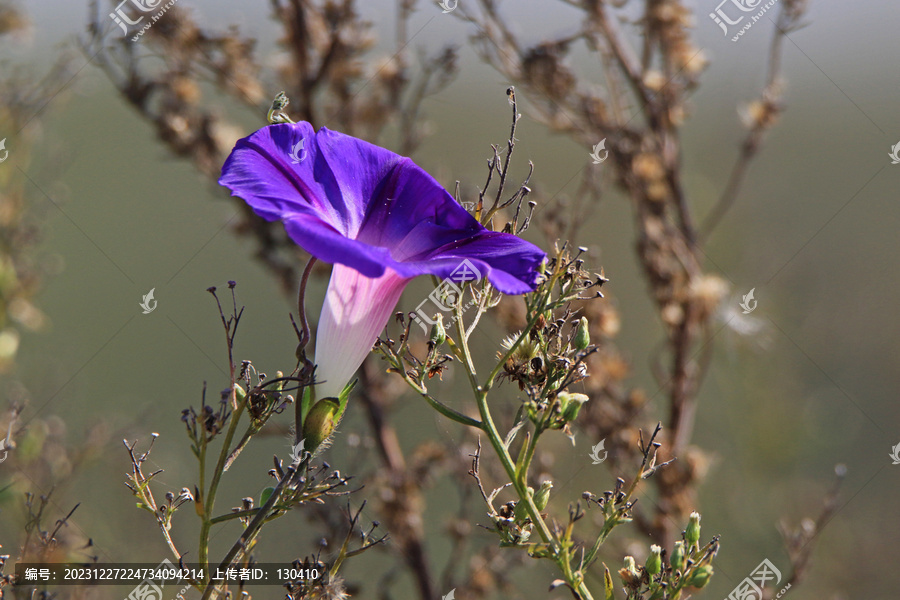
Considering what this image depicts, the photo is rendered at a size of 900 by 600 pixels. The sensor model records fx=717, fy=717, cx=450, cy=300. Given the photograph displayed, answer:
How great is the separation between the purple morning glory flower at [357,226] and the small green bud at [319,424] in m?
0.05

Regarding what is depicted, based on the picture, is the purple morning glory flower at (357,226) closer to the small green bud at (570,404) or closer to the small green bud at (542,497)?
the small green bud at (570,404)

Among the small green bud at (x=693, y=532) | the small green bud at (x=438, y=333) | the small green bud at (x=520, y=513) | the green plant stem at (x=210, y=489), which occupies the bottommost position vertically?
the small green bud at (x=693, y=532)

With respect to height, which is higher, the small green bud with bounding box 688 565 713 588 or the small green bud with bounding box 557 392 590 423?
the small green bud with bounding box 557 392 590 423

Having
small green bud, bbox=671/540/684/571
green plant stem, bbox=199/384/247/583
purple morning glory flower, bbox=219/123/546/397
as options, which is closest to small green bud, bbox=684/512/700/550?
small green bud, bbox=671/540/684/571

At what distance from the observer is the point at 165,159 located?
9.24 feet

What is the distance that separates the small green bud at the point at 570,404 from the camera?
120cm

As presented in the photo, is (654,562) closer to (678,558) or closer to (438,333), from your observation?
(678,558)

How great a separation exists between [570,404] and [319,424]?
444 mm

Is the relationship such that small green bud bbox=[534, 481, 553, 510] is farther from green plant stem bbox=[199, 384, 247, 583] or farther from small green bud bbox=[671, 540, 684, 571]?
green plant stem bbox=[199, 384, 247, 583]

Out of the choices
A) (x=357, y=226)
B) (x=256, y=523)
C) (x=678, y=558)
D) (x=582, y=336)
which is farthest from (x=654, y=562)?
(x=357, y=226)

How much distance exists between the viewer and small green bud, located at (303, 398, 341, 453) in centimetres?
127

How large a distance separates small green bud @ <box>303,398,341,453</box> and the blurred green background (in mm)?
388

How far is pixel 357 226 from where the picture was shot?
1.69m

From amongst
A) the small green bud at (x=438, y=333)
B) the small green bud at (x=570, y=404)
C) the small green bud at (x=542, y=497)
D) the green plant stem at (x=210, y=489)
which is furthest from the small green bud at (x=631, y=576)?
the green plant stem at (x=210, y=489)
